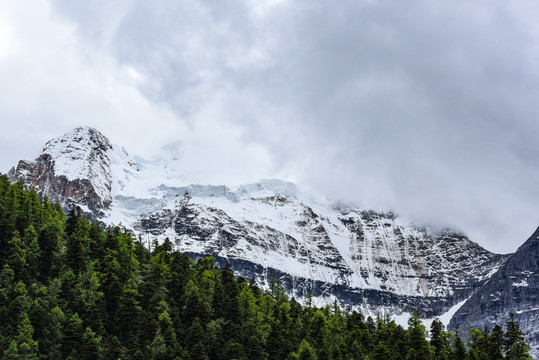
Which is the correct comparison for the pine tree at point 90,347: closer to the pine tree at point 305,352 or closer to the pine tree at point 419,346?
the pine tree at point 305,352

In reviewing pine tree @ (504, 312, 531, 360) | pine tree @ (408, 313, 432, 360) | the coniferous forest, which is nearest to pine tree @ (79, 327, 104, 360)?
the coniferous forest

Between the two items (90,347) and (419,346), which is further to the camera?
(419,346)

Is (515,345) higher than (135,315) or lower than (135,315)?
lower

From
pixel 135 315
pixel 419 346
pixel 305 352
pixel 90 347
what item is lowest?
pixel 90 347

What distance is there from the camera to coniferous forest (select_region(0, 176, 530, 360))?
10938 cm

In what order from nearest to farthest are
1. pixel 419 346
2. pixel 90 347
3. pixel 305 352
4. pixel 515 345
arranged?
pixel 90 347 < pixel 515 345 < pixel 305 352 < pixel 419 346

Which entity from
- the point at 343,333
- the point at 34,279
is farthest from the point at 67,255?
the point at 343,333

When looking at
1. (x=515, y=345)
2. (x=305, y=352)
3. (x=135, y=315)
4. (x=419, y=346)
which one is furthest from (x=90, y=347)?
(x=515, y=345)

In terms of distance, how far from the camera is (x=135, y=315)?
121062mm

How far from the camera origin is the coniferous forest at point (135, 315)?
359 feet

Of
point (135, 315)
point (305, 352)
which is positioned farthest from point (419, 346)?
point (135, 315)

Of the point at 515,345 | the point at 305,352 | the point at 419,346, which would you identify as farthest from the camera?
the point at 419,346

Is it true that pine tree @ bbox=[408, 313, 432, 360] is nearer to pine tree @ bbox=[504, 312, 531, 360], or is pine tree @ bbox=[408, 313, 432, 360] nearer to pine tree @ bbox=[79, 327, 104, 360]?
pine tree @ bbox=[504, 312, 531, 360]

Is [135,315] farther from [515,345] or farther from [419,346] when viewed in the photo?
[515,345]
